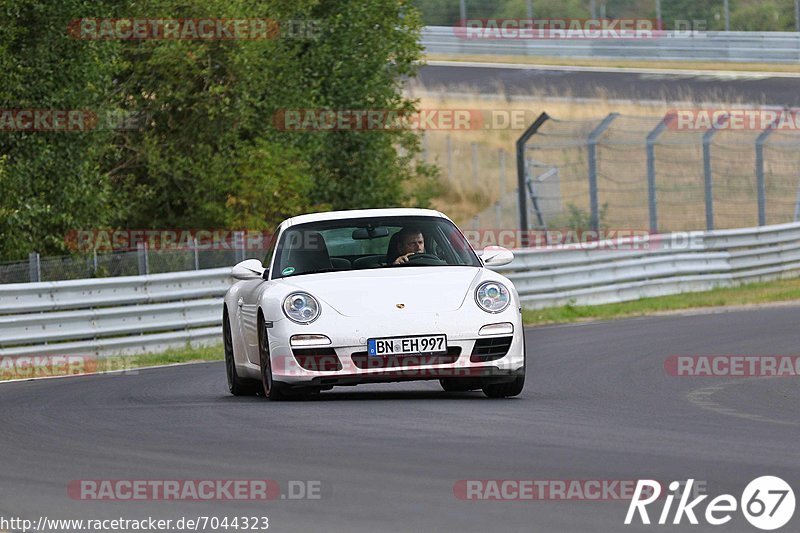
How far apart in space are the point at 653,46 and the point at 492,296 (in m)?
40.8

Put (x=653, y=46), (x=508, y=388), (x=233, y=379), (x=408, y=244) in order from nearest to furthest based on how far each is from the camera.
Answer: (x=508, y=388)
(x=408, y=244)
(x=233, y=379)
(x=653, y=46)

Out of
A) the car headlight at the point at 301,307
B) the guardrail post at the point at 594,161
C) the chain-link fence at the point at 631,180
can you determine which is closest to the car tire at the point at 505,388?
the car headlight at the point at 301,307

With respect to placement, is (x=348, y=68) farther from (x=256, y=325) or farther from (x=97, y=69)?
(x=256, y=325)

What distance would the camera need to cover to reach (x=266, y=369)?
428 inches

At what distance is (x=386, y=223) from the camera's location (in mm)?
11656

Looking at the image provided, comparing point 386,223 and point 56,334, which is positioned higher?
point 386,223

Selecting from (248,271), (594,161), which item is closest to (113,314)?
(248,271)

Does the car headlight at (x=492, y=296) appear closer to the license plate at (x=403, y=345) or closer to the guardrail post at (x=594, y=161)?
the license plate at (x=403, y=345)

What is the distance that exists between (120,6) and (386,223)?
14.2 m

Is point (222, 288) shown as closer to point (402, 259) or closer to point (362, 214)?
point (362, 214)

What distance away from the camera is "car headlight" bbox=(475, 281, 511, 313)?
34.5 ft

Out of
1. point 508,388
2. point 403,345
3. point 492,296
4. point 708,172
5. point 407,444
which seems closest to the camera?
point 407,444

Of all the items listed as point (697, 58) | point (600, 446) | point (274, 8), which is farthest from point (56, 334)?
point (697, 58)

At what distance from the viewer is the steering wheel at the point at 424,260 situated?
11.2 metres
